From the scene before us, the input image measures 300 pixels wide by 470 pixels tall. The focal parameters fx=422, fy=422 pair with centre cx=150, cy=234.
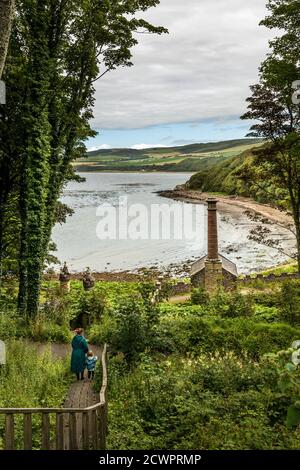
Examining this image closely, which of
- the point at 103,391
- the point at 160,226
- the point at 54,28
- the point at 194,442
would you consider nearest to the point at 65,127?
the point at 54,28

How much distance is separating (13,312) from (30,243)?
2.81 meters

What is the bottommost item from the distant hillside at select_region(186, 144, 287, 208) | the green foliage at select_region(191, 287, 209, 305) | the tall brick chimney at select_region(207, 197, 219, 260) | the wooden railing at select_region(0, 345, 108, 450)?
the green foliage at select_region(191, 287, 209, 305)

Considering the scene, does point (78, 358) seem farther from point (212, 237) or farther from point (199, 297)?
point (212, 237)

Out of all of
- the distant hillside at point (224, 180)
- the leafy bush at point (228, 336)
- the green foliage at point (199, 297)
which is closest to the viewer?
the leafy bush at point (228, 336)

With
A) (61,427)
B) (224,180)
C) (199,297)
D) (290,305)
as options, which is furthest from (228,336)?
(224,180)

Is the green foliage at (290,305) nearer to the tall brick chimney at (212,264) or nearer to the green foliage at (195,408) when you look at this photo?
the green foliage at (195,408)

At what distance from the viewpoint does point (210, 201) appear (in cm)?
2764

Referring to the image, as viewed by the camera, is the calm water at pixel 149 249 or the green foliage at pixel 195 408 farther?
the calm water at pixel 149 249

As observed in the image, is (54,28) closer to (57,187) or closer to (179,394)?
(57,187)

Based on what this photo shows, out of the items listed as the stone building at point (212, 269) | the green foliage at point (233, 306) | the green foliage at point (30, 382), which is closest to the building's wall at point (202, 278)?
the stone building at point (212, 269)

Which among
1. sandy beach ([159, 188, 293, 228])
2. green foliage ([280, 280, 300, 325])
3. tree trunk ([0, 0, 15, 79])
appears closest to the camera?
tree trunk ([0, 0, 15, 79])

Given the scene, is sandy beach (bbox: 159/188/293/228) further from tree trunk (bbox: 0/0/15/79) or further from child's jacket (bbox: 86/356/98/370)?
tree trunk (bbox: 0/0/15/79)

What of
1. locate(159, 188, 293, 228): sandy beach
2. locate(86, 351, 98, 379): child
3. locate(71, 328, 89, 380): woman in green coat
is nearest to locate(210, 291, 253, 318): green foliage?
locate(86, 351, 98, 379): child

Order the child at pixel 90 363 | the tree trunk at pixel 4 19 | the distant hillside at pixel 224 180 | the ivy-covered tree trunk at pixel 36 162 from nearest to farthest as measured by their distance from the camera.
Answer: the tree trunk at pixel 4 19 → the child at pixel 90 363 → the ivy-covered tree trunk at pixel 36 162 → the distant hillside at pixel 224 180
